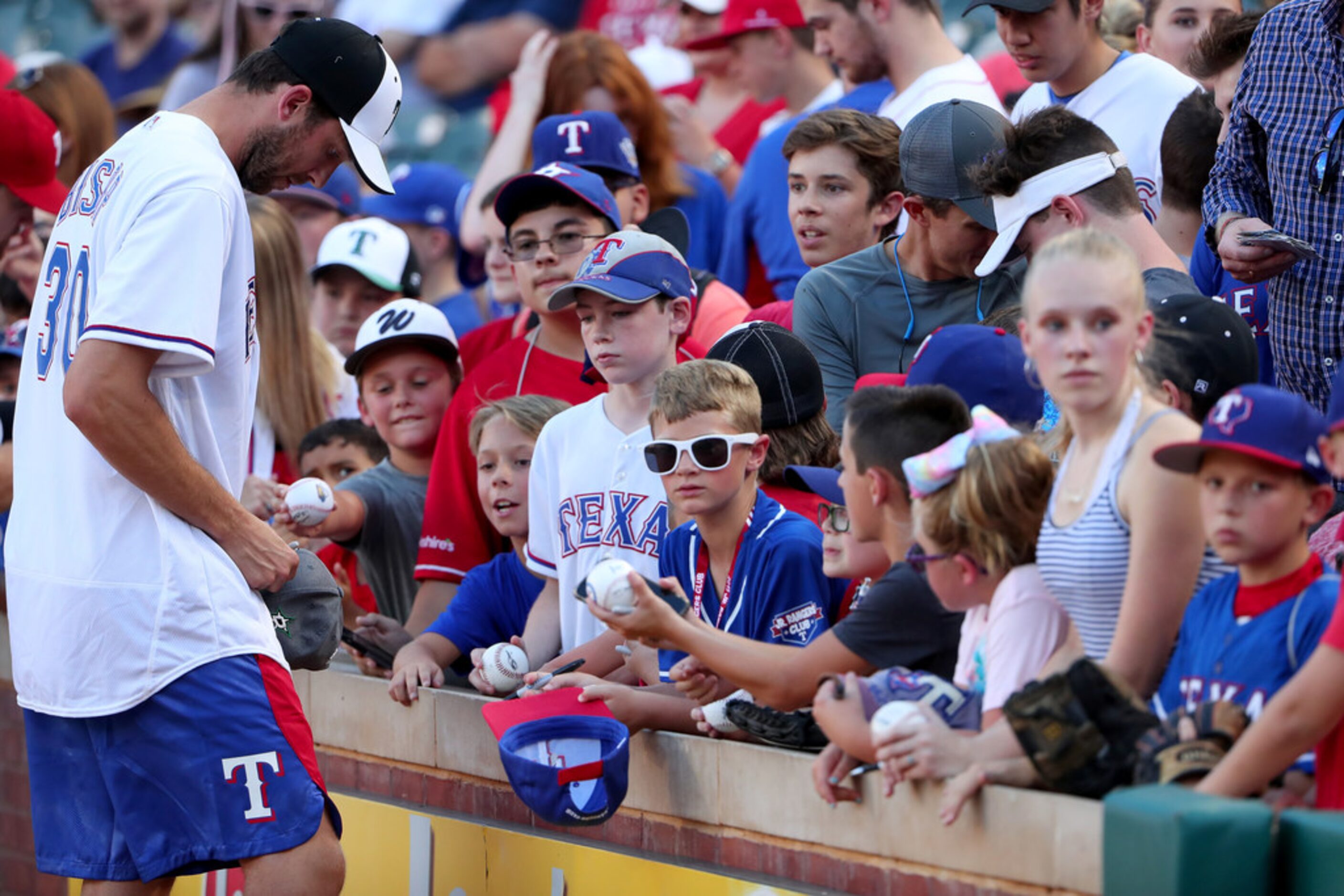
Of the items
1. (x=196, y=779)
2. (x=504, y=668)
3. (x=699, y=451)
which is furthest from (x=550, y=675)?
(x=196, y=779)

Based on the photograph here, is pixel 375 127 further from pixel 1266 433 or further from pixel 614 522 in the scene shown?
pixel 1266 433

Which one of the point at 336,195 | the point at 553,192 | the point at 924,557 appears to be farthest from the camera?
the point at 336,195

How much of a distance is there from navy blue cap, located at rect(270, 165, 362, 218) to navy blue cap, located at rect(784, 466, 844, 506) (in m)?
4.92

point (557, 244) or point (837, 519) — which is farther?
point (557, 244)

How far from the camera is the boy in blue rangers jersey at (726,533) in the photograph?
12.8 feet

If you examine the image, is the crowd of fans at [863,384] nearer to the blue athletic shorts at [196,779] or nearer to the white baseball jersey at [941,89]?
the white baseball jersey at [941,89]

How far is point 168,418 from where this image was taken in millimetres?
3479

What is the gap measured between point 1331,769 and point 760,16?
484cm

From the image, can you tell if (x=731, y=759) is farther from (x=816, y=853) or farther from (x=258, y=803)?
(x=258, y=803)

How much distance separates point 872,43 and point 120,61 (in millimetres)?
8904

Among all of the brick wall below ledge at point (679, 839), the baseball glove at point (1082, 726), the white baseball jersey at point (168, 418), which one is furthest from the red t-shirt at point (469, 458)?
the baseball glove at point (1082, 726)

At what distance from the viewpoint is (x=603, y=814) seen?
3789 millimetres

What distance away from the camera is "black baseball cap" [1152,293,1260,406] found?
3.43m

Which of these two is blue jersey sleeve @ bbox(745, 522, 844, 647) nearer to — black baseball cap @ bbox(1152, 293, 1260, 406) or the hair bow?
the hair bow
